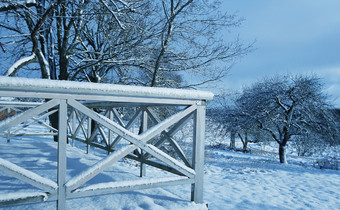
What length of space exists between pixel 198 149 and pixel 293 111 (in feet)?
41.6

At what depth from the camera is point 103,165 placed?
2152mm

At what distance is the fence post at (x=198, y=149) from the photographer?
2588 millimetres

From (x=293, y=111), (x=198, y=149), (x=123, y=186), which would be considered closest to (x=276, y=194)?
(x=198, y=149)

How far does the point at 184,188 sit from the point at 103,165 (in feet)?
8.55

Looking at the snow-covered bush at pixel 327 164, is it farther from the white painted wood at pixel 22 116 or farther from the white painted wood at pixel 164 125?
the white painted wood at pixel 22 116

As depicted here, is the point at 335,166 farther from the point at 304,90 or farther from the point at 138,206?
the point at 138,206

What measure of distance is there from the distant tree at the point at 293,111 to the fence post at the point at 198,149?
11430 mm

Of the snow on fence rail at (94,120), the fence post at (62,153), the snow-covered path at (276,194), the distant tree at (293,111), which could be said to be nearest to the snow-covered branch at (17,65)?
the snow on fence rail at (94,120)

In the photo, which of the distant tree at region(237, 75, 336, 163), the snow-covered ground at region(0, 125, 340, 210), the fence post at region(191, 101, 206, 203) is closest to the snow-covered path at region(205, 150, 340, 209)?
the snow-covered ground at region(0, 125, 340, 210)

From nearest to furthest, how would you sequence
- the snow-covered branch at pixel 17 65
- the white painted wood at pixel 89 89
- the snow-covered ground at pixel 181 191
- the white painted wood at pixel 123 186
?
the white painted wood at pixel 89 89 → the white painted wood at pixel 123 186 → the snow-covered ground at pixel 181 191 → the snow-covered branch at pixel 17 65

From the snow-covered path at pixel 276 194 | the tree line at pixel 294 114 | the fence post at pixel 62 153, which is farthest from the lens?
the tree line at pixel 294 114

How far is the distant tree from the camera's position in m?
12.8

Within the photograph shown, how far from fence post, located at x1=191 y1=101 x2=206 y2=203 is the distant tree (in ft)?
37.5

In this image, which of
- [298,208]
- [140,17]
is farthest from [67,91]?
[140,17]
